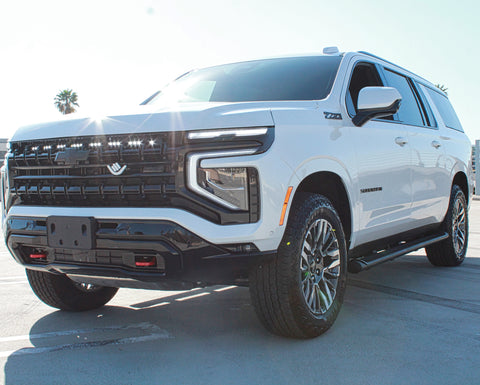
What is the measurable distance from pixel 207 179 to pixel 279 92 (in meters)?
1.42

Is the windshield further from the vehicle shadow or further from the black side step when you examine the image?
the vehicle shadow

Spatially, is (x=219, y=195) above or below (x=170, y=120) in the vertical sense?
below

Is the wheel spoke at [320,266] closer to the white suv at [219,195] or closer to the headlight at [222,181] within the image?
the white suv at [219,195]

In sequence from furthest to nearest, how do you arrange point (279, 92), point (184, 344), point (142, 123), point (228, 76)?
Answer: point (228, 76)
point (279, 92)
point (184, 344)
point (142, 123)

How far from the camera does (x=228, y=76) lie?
4.63 metres

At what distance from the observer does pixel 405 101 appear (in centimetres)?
525

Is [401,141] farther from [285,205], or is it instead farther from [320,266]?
[285,205]

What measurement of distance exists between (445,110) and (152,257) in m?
4.62

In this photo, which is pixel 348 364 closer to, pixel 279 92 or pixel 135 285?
pixel 135 285

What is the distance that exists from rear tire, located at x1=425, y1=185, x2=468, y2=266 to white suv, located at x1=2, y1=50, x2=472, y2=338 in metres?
2.08

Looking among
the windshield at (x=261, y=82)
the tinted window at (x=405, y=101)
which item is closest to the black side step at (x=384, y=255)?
the tinted window at (x=405, y=101)

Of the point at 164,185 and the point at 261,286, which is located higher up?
the point at 164,185

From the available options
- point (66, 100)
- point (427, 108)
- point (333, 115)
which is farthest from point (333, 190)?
point (66, 100)

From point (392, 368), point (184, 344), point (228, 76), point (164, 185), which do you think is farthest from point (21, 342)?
point (228, 76)
